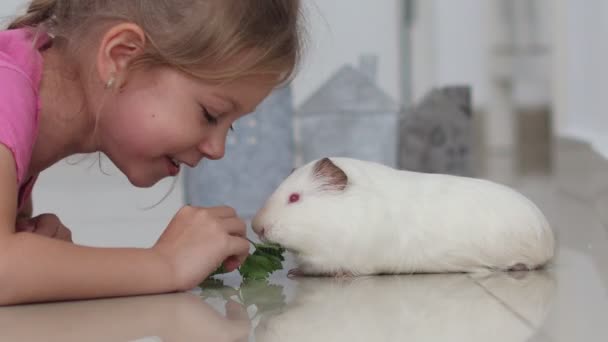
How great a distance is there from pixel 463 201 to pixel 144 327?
516 mm

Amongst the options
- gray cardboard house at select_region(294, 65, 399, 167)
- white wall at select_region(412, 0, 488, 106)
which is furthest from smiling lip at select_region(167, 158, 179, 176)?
white wall at select_region(412, 0, 488, 106)

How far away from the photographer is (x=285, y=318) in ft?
3.80

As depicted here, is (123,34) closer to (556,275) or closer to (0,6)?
(556,275)

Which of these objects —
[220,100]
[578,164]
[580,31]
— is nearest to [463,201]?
[220,100]

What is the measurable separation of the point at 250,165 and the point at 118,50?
4.83ft

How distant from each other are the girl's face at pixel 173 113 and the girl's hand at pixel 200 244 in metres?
0.11

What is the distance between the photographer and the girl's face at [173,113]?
1.40 m

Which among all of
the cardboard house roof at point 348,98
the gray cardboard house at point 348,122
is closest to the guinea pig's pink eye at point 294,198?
the gray cardboard house at point 348,122

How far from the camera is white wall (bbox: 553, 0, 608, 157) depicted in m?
2.77

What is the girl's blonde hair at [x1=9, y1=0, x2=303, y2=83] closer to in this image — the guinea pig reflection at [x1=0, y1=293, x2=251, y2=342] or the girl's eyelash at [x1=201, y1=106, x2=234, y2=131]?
the girl's eyelash at [x1=201, y1=106, x2=234, y2=131]

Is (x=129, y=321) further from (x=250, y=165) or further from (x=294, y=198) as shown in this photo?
(x=250, y=165)

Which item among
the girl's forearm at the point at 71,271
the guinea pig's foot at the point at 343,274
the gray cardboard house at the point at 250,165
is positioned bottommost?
the gray cardboard house at the point at 250,165

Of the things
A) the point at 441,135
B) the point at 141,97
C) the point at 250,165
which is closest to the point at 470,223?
the point at 141,97

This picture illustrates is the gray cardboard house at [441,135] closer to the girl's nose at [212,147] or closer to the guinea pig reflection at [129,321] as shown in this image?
the girl's nose at [212,147]
